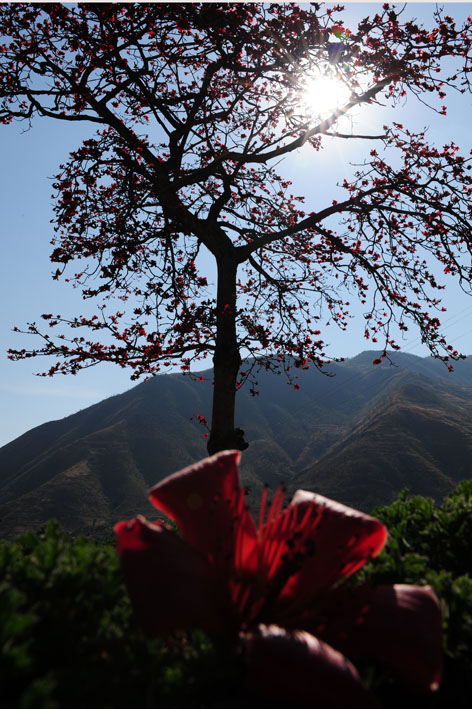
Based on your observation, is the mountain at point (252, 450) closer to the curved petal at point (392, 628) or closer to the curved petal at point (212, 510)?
the curved petal at point (212, 510)

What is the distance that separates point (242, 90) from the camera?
8.45 metres

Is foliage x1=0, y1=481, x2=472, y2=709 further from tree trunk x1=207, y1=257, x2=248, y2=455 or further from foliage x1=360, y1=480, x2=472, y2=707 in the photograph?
tree trunk x1=207, y1=257, x2=248, y2=455

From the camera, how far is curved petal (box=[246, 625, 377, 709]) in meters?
1.12

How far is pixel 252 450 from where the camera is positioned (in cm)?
14950

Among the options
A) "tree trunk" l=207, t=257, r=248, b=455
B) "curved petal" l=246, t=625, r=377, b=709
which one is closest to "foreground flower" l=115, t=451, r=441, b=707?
"curved petal" l=246, t=625, r=377, b=709

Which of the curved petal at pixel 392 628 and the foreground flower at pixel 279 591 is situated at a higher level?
the foreground flower at pixel 279 591

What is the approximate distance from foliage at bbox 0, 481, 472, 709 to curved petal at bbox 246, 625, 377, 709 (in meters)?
0.08

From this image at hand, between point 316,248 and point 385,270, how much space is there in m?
1.62

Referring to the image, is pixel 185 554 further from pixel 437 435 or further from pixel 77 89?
pixel 437 435

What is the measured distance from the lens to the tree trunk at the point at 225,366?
7.05m

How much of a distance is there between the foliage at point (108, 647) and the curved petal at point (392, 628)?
0.08 metres

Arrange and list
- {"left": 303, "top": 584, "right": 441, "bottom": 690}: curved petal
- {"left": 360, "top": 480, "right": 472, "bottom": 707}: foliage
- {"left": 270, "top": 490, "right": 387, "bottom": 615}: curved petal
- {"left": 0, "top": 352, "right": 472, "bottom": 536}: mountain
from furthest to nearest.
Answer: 1. {"left": 0, "top": 352, "right": 472, "bottom": 536}: mountain
2. {"left": 270, "top": 490, "right": 387, "bottom": 615}: curved petal
3. {"left": 360, "top": 480, "right": 472, "bottom": 707}: foliage
4. {"left": 303, "top": 584, "right": 441, "bottom": 690}: curved petal

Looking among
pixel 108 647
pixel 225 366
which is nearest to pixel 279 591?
pixel 108 647

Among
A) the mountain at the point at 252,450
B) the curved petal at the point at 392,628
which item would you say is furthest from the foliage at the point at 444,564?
the mountain at the point at 252,450
